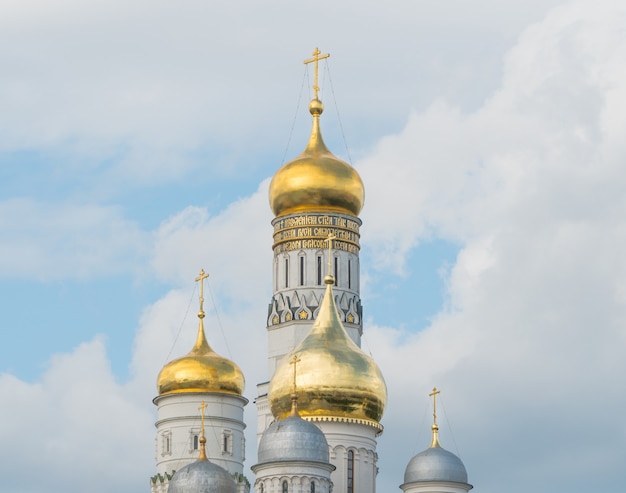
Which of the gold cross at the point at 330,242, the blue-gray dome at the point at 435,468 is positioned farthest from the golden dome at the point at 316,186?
the blue-gray dome at the point at 435,468

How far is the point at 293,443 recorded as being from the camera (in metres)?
49.5

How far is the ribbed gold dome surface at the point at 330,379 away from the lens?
53.6 m

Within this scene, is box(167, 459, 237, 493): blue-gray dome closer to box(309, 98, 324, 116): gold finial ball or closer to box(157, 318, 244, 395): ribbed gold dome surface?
box(157, 318, 244, 395): ribbed gold dome surface

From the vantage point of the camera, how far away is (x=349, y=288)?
199ft

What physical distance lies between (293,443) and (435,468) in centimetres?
668

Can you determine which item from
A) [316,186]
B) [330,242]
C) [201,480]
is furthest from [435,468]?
[316,186]

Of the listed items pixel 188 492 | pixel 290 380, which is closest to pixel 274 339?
pixel 290 380

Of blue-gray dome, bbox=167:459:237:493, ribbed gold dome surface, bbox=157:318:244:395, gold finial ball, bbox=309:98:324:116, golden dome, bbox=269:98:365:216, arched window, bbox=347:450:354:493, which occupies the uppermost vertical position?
gold finial ball, bbox=309:98:324:116

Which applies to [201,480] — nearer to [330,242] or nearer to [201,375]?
[201,375]

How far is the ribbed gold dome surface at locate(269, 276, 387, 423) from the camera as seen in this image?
2111 inches

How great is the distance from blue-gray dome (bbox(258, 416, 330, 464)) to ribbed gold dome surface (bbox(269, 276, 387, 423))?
3.48m

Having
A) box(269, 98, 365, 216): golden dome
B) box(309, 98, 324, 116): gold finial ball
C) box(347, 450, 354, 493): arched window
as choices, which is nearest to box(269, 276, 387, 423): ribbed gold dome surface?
box(347, 450, 354, 493): arched window

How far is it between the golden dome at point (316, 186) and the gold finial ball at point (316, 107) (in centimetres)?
126

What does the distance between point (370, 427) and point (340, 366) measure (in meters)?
2.03
